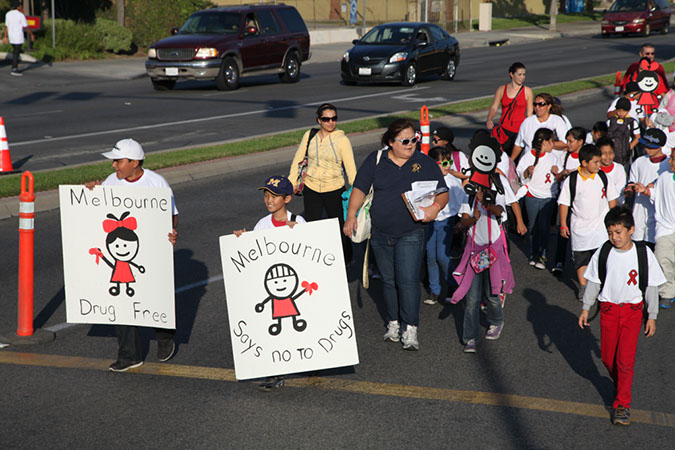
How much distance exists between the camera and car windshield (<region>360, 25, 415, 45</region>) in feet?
84.5

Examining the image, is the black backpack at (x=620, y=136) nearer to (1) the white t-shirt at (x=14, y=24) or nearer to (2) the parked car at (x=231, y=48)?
(2) the parked car at (x=231, y=48)

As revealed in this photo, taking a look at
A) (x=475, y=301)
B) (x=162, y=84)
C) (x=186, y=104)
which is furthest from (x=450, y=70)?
(x=475, y=301)

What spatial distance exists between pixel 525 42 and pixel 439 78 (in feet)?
72.2

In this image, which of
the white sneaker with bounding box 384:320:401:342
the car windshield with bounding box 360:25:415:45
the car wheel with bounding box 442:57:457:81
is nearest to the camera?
the white sneaker with bounding box 384:320:401:342

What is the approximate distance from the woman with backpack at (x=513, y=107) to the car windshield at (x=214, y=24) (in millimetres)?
14569

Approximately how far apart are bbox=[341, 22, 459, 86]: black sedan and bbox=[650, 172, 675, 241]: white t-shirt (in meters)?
17.4

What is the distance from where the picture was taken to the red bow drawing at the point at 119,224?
6.48 meters

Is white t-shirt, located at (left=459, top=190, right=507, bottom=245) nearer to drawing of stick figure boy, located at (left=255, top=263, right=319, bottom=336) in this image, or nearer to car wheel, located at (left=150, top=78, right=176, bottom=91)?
drawing of stick figure boy, located at (left=255, top=263, right=319, bottom=336)

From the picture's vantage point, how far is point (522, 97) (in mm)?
11359

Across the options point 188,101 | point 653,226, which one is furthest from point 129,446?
point 188,101

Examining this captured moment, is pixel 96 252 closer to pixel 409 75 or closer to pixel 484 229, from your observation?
pixel 484 229

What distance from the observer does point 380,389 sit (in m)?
6.02

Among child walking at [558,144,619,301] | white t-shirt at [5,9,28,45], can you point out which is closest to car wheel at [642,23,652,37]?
white t-shirt at [5,9,28,45]

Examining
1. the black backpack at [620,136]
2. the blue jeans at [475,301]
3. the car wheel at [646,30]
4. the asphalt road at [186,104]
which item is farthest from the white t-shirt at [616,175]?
the car wheel at [646,30]
